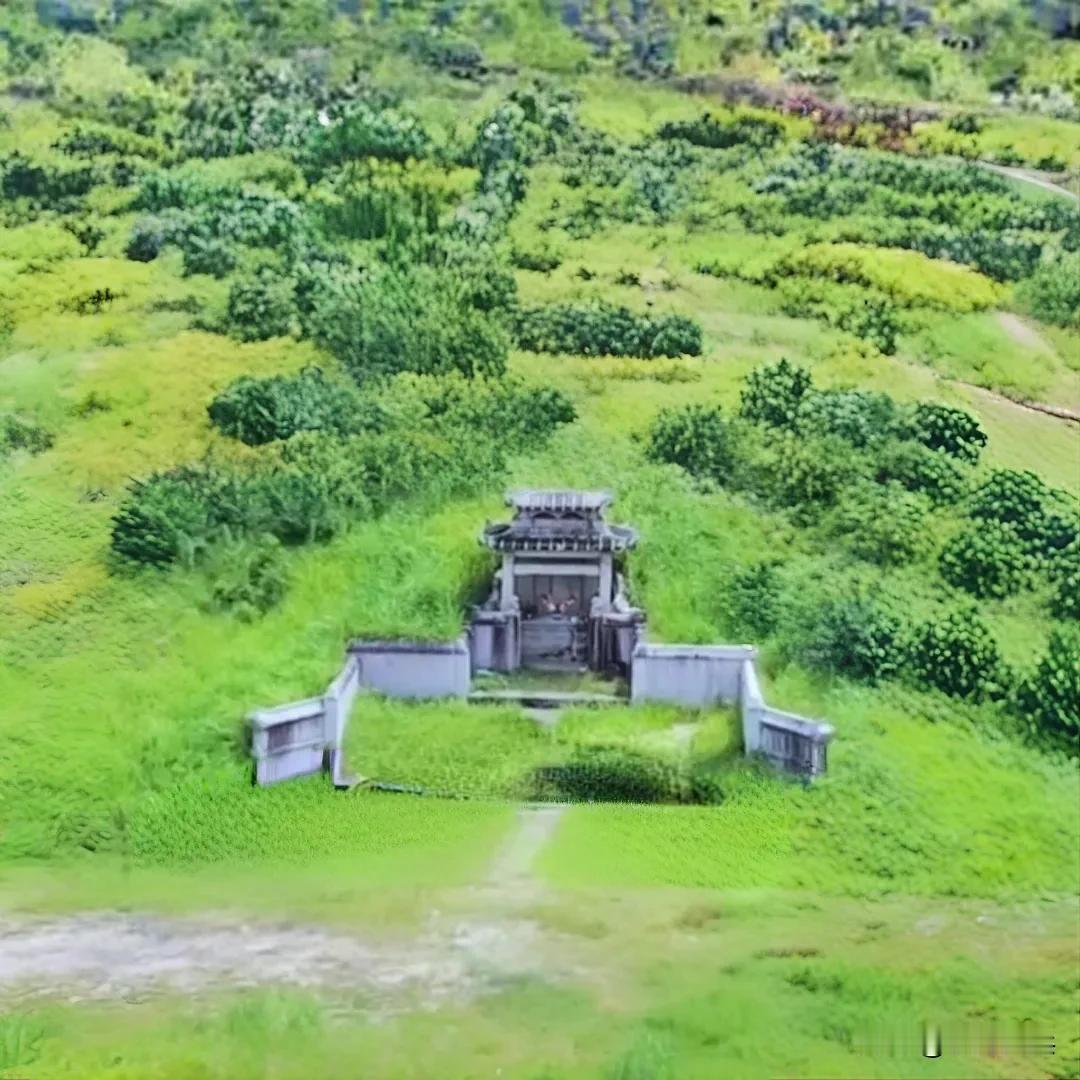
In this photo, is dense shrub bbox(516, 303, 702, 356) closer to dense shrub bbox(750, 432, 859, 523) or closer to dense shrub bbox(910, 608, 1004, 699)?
dense shrub bbox(750, 432, 859, 523)

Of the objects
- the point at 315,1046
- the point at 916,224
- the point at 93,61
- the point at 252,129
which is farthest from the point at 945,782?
the point at 93,61

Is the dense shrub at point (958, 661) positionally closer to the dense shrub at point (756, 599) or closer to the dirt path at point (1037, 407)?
the dense shrub at point (756, 599)

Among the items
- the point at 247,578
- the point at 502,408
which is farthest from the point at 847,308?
the point at 247,578

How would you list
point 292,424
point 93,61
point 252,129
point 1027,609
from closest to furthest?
point 1027,609 → point 292,424 → point 252,129 → point 93,61

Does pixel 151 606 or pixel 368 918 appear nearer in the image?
pixel 368 918

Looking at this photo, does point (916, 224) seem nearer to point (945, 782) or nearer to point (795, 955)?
point (945, 782)

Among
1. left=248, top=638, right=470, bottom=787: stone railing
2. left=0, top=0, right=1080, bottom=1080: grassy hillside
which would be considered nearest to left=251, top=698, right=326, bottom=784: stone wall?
left=248, top=638, right=470, bottom=787: stone railing

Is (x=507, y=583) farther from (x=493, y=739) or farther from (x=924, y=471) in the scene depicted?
(x=924, y=471)
